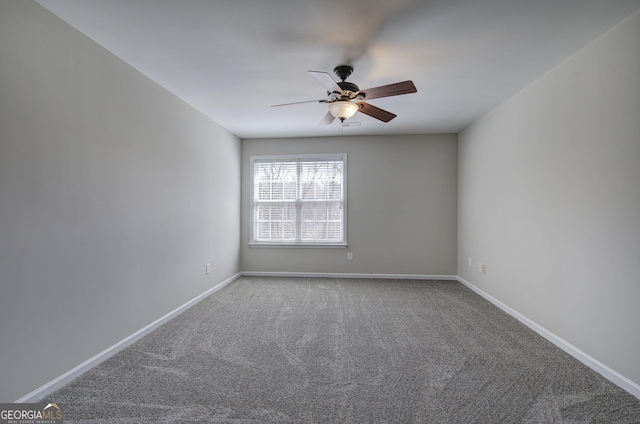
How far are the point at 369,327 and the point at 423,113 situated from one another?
2670 mm

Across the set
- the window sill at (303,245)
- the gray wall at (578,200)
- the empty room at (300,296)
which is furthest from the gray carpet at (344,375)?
the window sill at (303,245)

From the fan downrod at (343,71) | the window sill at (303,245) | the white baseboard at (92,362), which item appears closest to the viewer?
the white baseboard at (92,362)

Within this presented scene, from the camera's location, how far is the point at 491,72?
268 centimetres

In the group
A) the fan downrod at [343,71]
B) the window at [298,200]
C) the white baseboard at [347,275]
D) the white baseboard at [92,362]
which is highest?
the fan downrod at [343,71]

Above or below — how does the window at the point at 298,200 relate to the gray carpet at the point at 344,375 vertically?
above

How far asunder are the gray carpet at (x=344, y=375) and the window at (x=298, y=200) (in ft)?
6.14

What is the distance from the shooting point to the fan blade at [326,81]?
205 centimetres

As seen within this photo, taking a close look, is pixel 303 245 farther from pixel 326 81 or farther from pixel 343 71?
pixel 326 81

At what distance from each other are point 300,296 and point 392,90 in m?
2.73

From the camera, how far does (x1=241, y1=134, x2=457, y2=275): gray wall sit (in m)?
4.83

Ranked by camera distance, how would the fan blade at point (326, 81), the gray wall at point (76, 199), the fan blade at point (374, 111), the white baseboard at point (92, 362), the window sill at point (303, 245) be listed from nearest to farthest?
the gray wall at point (76, 199)
the white baseboard at point (92, 362)
the fan blade at point (326, 81)
the fan blade at point (374, 111)
the window sill at point (303, 245)

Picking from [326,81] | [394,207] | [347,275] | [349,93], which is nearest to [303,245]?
[347,275]

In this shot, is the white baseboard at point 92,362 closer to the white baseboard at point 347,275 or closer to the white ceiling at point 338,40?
the white baseboard at point 347,275

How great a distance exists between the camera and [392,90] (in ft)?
7.53
